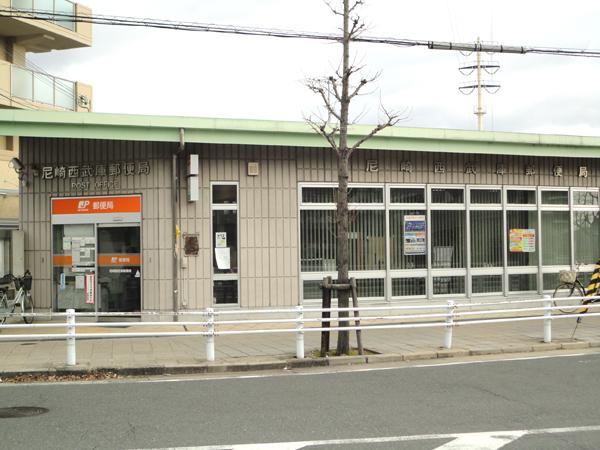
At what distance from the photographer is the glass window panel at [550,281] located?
1897cm

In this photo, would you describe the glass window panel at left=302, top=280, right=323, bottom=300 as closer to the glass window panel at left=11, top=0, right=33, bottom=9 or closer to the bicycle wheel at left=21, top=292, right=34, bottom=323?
the bicycle wheel at left=21, top=292, right=34, bottom=323

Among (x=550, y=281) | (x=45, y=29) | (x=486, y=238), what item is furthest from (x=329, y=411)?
(x=45, y=29)

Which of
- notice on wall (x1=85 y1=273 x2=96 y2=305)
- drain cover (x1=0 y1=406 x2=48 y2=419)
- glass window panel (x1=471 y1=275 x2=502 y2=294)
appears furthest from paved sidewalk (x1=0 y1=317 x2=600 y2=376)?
glass window panel (x1=471 y1=275 x2=502 y2=294)

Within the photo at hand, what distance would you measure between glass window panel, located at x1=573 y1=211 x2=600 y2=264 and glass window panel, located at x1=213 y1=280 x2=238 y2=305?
9.90 meters

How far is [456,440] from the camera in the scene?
21.2 feet

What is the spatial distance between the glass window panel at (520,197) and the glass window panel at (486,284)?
2105 millimetres

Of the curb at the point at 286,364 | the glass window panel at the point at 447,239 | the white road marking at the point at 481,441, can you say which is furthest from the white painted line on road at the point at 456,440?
the glass window panel at the point at 447,239

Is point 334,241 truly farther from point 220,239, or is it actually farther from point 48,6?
point 48,6

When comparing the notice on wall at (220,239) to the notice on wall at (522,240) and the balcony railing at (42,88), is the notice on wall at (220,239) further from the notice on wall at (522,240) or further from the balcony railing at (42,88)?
the balcony railing at (42,88)

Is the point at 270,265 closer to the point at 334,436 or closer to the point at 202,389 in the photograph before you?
the point at 202,389

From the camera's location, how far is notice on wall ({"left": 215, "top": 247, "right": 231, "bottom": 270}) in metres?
16.0

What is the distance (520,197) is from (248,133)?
802cm

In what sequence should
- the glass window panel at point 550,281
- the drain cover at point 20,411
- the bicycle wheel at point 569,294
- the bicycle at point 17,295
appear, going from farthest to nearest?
the glass window panel at point 550,281 < the bicycle wheel at point 569,294 < the bicycle at point 17,295 < the drain cover at point 20,411

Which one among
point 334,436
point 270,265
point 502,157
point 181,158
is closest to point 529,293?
point 502,157
